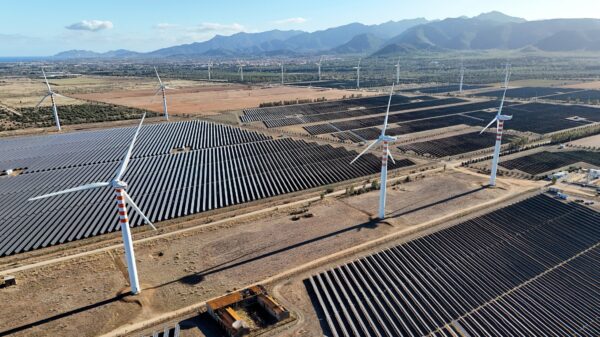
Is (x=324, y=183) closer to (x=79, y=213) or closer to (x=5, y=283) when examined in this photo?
(x=79, y=213)

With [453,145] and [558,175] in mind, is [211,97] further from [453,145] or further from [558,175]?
[558,175]

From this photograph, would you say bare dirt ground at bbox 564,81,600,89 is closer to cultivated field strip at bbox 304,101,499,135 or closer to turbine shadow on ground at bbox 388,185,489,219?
cultivated field strip at bbox 304,101,499,135

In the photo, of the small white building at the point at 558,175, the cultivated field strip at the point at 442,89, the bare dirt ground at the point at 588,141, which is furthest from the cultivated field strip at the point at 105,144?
the cultivated field strip at the point at 442,89

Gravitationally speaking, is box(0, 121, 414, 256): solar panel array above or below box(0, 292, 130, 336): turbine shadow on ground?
above

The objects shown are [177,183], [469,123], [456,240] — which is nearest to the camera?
[456,240]

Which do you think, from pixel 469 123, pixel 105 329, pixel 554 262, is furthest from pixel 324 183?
pixel 469 123

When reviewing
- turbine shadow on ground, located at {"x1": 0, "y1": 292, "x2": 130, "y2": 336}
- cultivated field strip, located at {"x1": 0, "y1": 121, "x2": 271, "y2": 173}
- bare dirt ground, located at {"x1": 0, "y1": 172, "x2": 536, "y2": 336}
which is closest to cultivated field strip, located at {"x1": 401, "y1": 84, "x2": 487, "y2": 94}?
cultivated field strip, located at {"x1": 0, "y1": 121, "x2": 271, "y2": 173}

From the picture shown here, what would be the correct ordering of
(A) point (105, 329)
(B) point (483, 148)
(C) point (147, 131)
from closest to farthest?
(A) point (105, 329)
(B) point (483, 148)
(C) point (147, 131)
